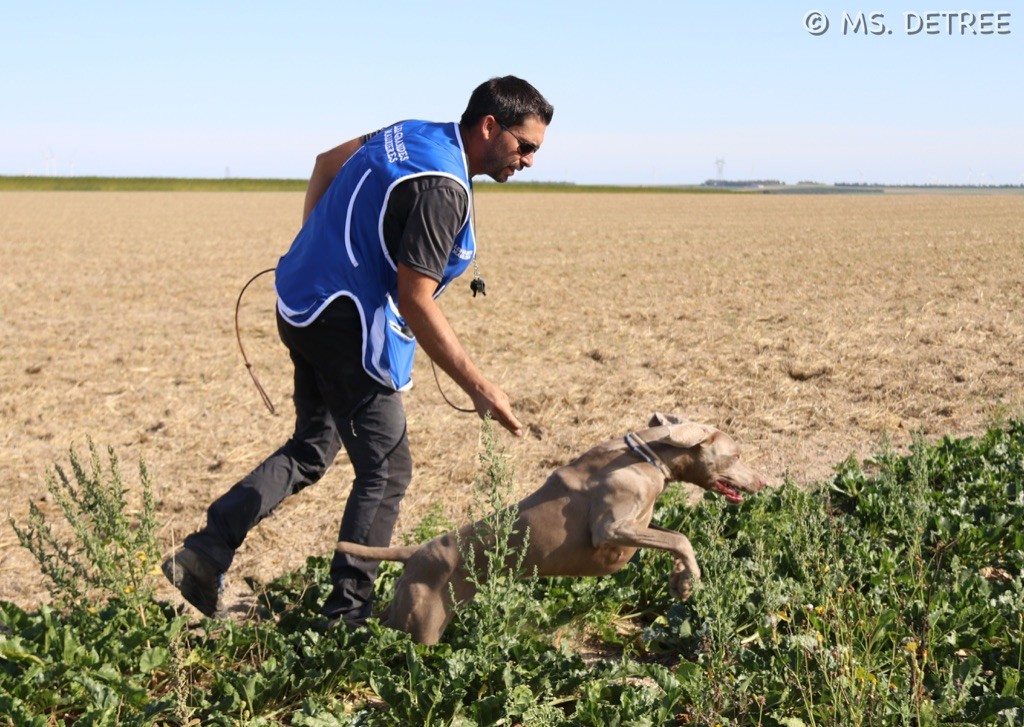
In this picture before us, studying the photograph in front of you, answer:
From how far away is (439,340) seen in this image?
4.14 metres

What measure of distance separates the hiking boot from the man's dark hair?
222 cm

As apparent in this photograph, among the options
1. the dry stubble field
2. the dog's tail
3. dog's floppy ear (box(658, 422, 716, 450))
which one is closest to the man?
the dog's tail

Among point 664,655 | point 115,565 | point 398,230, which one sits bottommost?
point 664,655

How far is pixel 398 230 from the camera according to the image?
4199 mm

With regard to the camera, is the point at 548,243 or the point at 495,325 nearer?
the point at 495,325

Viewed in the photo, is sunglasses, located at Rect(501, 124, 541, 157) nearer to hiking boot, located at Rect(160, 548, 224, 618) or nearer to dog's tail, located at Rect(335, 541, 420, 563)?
dog's tail, located at Rect(335, 541, 420, 563)

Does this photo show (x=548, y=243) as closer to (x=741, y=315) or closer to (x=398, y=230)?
(x=741, y=315)

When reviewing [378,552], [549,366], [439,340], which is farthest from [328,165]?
[549,366]

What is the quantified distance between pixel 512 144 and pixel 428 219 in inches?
19.4

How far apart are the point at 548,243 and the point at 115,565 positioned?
25.0 metres

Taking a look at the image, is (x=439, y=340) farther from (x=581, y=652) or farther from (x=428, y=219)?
(x=581, y=652)

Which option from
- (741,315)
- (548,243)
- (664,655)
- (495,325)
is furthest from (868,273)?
(664,655)

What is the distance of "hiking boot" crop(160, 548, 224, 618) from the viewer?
180 inches

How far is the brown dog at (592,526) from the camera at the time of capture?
160 inches
